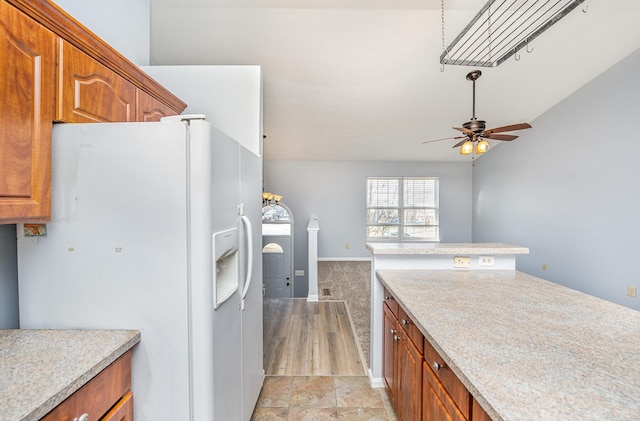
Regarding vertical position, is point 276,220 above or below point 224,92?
below

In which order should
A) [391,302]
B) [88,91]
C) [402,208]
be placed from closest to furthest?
[88,91] < [391,302] < [402,208]

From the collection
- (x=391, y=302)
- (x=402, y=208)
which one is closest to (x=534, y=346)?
(x=391, y=302)

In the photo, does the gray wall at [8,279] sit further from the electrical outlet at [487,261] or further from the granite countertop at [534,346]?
the electrical outlet at [487,261]

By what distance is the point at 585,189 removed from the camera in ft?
11.8

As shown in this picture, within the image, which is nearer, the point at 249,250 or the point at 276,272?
the point at 249,250

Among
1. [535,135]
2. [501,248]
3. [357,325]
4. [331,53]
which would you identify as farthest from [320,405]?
[535,135]

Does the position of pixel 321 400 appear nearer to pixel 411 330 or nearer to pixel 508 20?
pixel 411 330

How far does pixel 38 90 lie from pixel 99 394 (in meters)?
1.04

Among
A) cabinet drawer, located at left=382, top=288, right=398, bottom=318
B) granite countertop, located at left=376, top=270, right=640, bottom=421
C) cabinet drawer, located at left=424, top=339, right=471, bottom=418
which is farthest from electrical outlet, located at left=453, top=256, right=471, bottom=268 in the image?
cabinet drawer, located at left=424, top=339, right=471, bottom=418

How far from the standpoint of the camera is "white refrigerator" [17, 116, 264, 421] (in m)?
1.06

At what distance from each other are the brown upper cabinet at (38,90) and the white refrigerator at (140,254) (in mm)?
89

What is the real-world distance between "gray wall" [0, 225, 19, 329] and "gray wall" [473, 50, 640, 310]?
5.13 meters

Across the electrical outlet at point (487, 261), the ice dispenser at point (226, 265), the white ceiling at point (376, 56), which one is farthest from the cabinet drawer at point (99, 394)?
the white ceiling at point (376, 56)

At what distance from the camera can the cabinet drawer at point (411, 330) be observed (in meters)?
1.25
